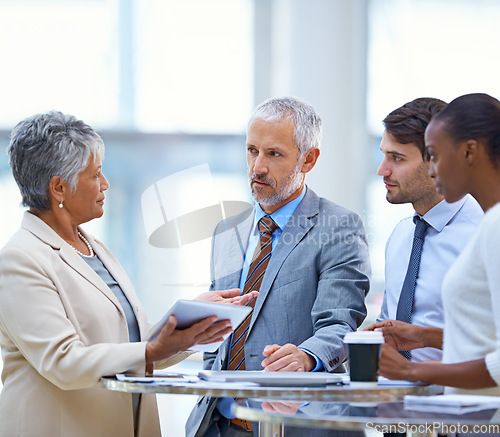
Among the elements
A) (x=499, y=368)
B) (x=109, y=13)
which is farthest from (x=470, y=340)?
(x=109, y=13)

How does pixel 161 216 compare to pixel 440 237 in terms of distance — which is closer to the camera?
pixel 440 237

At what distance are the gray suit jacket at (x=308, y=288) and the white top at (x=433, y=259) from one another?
0.10 m

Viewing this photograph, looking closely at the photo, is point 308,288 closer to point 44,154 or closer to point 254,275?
point 254,275

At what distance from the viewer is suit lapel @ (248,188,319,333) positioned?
2.07 m

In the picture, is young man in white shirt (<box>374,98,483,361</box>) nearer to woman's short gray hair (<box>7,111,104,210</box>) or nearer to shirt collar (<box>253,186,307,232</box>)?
shirt collar (<box>253,186,307,232</box>)

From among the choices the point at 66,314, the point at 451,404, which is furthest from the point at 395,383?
the point at 66,314

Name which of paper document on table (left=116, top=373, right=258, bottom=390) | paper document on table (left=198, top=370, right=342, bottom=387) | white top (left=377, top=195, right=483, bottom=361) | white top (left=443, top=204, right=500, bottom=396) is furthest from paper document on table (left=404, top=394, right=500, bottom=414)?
white top (left=377, top=195, right=483, bottom=361)

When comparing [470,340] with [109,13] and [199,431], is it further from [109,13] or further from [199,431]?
[109,13]

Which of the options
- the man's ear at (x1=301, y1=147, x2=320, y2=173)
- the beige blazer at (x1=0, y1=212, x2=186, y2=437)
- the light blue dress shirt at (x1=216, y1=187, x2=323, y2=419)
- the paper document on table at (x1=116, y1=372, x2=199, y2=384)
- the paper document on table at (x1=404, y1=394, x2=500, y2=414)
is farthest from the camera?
the man's ear at (x1=301, y1=147, x2=320, y2=173)

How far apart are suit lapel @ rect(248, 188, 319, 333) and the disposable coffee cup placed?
0.66 m

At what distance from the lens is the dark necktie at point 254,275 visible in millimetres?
2043

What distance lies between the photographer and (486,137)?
1.37m

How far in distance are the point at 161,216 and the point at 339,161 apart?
0.97 m

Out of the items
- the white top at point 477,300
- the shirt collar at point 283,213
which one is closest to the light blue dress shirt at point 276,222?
the shirt collar at point 283,213
